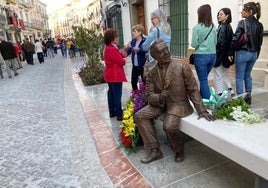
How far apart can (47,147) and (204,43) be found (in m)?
2.69

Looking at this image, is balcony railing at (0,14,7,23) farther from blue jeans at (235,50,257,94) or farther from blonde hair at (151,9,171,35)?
blue jeans at (235,50,257,94)

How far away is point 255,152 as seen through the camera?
1.80 metres

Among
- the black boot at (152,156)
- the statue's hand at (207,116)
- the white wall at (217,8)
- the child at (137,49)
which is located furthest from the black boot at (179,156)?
the white wall at (217,8)

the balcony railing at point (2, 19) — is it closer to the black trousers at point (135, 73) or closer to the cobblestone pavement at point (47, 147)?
the cobblestone pavement at point (47, 147)

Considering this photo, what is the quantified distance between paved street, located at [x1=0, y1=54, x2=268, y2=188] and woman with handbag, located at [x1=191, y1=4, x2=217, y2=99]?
3.22ft

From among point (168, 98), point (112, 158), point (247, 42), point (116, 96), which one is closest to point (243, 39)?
point (247, 42)

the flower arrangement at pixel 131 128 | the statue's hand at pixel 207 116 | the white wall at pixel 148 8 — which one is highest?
the white wall at pixel 148 8

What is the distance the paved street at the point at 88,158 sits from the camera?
101 inches

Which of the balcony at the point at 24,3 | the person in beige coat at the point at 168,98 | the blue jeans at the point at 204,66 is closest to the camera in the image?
the person in beige coat at the point at 168,98

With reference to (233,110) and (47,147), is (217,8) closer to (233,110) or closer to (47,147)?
(233,110)

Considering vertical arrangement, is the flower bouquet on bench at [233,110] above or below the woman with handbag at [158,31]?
below

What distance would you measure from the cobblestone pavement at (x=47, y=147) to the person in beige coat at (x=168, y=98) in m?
0.67

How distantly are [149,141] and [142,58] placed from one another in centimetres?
211

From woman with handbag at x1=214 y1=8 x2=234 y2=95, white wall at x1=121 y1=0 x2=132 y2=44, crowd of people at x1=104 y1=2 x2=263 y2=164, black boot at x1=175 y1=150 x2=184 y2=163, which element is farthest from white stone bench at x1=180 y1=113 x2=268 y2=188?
white wall at x1=121 y1=0 x2=132 y2=44
